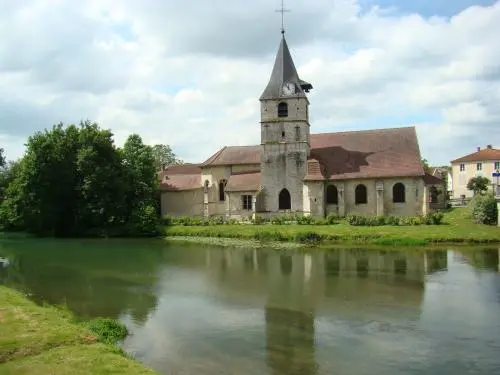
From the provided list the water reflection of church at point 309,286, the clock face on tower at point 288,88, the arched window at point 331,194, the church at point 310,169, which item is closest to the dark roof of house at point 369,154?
the church at point 310,169

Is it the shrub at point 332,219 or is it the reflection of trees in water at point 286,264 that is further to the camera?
the shrub at point 332,219

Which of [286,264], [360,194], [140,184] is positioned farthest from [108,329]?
[140,184]

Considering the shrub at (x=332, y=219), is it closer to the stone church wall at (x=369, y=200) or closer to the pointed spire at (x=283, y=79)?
the stone church wall at (x=369, y=200)

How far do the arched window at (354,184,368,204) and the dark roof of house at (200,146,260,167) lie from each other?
10732 mm

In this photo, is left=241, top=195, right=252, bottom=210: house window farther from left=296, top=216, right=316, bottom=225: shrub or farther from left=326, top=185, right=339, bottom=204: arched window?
left=326, top=185, right=339, bottom=204: arched window

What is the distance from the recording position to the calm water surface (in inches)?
495

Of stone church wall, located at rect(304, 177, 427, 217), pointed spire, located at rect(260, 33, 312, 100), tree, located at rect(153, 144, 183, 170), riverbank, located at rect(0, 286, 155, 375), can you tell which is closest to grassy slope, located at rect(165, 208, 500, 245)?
stone church wall, located at rect(304, 177, 427, 217)

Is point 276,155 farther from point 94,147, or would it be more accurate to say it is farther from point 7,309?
point 7,309

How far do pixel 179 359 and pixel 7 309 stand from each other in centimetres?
601

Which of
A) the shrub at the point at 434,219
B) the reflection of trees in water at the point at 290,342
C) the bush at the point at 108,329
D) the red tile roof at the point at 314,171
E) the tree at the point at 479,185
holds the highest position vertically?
the red tile roof at the point at 314,171

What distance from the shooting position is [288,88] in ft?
155

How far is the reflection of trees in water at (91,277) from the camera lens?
18875 millimetres

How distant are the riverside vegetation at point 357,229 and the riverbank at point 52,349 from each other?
80.5 feet

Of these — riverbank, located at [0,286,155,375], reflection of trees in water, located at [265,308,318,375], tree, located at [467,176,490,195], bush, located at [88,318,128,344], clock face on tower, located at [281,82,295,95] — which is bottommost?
reflection of trees in water, located at [265,308,318,375]
